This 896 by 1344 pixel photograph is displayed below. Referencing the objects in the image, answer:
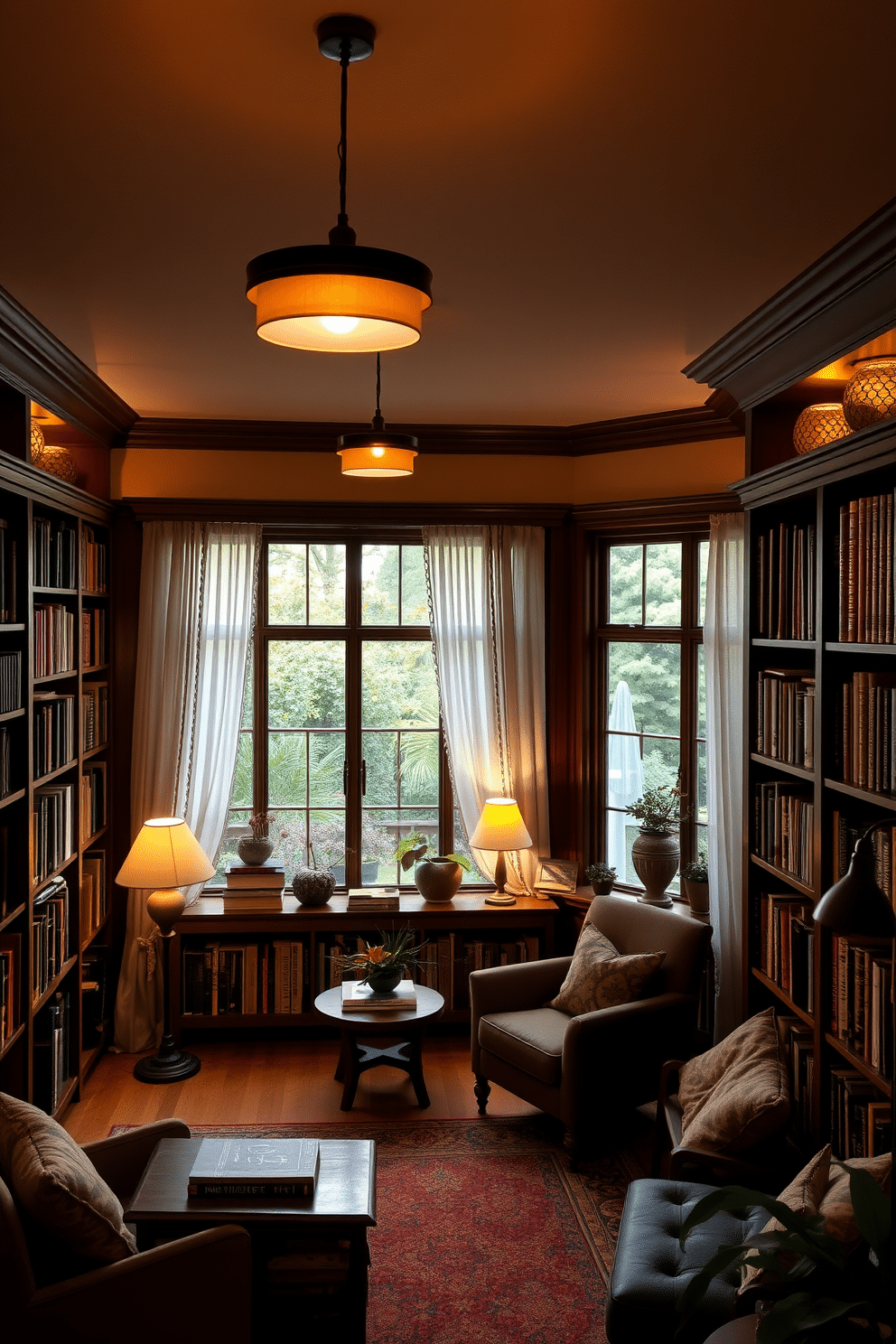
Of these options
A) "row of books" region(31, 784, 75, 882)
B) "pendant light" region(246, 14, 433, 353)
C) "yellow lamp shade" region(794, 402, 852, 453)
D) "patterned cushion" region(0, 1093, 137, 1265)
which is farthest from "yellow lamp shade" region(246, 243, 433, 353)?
"row of books" region(31, 784, 75, 882)

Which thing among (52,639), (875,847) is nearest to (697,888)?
(875,847)

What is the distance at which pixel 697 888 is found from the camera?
5.29 meters

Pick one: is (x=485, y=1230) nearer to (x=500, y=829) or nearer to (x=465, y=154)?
(x=500, y=829)

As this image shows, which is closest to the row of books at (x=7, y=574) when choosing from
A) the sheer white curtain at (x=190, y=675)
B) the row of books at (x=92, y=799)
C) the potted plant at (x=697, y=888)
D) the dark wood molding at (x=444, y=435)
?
the row of books at (x=92, y=799)

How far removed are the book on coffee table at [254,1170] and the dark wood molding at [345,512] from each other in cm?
339

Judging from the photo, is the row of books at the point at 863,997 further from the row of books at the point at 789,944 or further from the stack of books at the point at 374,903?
the stack of books at the point at 374,903

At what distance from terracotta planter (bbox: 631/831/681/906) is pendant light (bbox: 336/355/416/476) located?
2299mm

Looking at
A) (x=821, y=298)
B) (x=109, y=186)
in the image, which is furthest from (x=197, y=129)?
(x=821, y=298)

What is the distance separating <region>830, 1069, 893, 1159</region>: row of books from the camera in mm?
2963

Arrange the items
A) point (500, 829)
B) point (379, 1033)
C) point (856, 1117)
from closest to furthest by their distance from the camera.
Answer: point (856, 1117)
point (379, 1033)
point (500, 829)

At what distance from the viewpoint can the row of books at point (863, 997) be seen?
2.88m

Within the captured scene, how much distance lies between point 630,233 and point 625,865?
147 inches

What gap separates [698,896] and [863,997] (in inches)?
89.6

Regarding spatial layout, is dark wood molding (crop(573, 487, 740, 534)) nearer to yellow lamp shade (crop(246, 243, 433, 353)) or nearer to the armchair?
yellow lamp shade (crop(246, 243, 433, 353))
